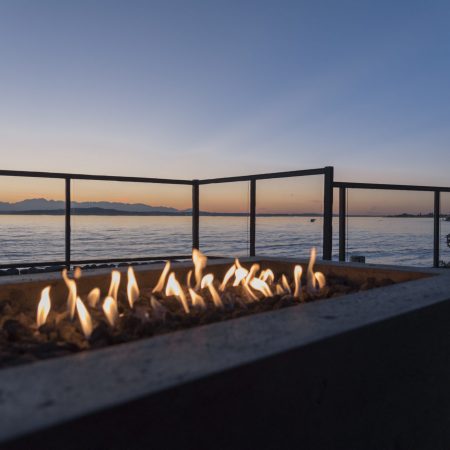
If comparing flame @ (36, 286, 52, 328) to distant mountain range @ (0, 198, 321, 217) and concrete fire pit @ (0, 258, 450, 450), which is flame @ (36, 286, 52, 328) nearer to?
concrete fire pit @ (0, 258, 450, 450)

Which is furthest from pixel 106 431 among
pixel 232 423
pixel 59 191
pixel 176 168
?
pixel 176 168

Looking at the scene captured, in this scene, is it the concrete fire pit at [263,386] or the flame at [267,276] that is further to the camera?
the flame at [267,276]

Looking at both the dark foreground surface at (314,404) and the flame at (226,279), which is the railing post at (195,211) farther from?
the dark foreground surface at (314,404)

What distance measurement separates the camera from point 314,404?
987 mm

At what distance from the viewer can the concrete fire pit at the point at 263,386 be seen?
65 centimetres

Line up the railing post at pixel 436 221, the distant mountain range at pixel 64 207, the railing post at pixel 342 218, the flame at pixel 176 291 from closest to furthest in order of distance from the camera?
the flame at pixel 176 291
the railing post at pixel 342 218
the distant mountain range at pixel 64 207
the railing post at pixel 436 221

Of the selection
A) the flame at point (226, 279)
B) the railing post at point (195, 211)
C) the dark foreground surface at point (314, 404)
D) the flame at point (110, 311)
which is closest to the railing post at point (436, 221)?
the railing post at point (195, 211)

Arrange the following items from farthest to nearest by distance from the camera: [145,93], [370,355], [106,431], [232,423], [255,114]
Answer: [255,114] < [145,93] < [370,355] < [232,423] < [106,431]

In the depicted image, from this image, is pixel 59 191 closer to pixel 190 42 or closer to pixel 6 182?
pixel 6 182

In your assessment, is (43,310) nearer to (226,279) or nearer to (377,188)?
(226,279)

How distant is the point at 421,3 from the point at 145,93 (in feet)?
16.4

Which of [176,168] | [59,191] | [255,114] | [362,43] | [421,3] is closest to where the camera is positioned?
[59,191]

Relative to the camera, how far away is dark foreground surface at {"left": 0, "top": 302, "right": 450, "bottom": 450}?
2.21ft

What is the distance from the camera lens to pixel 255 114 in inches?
368
